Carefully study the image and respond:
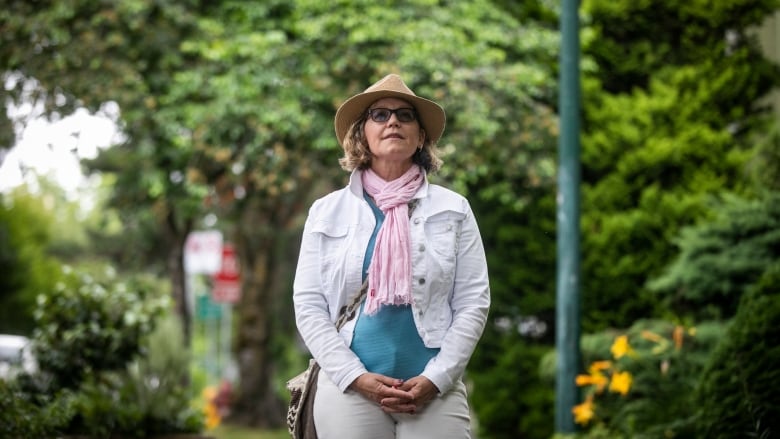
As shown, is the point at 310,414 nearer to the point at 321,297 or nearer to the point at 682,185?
the point at 321,297

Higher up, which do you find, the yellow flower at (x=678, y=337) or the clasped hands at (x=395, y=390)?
the clasped hands at (x=395, y=390)

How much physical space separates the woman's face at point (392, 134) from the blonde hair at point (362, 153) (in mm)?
58

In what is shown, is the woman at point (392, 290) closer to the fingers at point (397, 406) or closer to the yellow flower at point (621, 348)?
the fingers at point (397, 406)

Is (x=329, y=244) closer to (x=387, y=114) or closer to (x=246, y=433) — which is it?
(x=387, y=114)

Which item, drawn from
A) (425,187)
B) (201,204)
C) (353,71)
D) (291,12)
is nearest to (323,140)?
(353,71)

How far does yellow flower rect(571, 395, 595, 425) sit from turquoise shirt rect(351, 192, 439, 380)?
510 cm

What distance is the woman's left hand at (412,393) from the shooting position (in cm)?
389

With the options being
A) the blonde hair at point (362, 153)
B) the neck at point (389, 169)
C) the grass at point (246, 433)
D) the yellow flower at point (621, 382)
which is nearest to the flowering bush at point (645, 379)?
the yellow flower at point (621, 382)

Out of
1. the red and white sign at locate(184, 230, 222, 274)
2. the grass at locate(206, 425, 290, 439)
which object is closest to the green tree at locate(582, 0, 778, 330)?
the grass at locate(206, 425, 290, 439)

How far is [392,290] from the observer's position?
3.95 m

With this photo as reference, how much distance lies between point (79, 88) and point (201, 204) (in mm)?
3228

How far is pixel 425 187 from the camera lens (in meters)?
4.25

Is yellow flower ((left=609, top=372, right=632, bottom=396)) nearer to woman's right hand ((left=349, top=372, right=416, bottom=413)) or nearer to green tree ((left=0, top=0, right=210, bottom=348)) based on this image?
woman's right hand ((left=349, top=372, right=416, bottom=413))

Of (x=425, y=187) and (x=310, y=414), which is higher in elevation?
(x=425, y=187)
